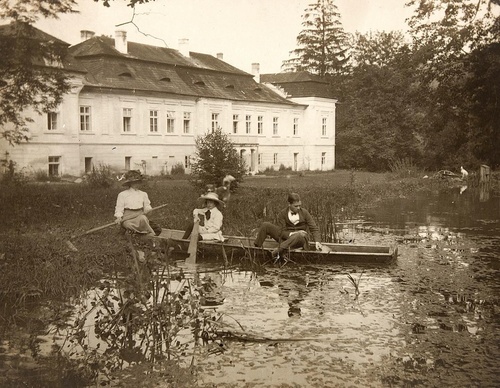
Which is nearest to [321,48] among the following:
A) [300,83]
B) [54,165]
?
[300,83]

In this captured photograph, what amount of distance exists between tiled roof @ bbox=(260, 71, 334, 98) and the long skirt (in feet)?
109

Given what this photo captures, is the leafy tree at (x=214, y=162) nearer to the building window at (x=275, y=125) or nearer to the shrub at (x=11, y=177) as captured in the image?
the shrub at (x=11, y=177)

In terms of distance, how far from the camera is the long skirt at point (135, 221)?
10945 mm

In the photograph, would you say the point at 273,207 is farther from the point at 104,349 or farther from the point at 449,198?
the point at 449,198

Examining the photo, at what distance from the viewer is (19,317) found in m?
7.86

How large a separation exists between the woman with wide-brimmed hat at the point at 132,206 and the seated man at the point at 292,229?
2.06 meters

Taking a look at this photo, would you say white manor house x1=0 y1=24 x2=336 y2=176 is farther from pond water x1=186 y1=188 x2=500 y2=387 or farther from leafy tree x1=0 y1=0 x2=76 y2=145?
pond water x1=186 y1=188 x2=500 y2=387

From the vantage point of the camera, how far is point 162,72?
34406mm

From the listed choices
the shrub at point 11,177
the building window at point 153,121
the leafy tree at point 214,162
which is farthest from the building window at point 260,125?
the shrub at point 11,177

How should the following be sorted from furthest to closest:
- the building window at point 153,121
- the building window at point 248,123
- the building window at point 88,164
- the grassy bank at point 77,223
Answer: the building window at point 248,123
the building window at point 153,121
the building window at point 88,164
the grassy bank at point 77,223

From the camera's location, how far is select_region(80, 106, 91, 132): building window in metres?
29.0

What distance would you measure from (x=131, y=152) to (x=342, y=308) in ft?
78.6

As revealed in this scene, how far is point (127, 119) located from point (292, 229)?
72.0ft

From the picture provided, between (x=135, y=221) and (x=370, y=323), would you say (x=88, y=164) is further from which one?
(x=370, y=323)
